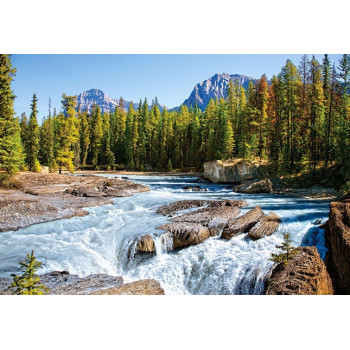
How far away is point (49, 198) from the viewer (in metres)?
12.4

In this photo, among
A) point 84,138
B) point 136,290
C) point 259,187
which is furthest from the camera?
point 84,138

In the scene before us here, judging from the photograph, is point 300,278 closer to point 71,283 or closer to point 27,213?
point 71,283

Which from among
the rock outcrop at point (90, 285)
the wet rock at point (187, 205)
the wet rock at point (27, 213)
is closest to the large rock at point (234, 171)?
the wet rock at point (187, 205)

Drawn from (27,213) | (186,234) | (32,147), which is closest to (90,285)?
(186,234)

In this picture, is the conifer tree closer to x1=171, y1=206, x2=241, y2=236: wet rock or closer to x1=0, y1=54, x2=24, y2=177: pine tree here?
x1=0, y1=54, x2=24, y2=177: pine tree

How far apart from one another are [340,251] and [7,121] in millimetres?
17119

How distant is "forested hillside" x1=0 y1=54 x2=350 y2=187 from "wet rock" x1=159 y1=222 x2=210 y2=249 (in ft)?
39.0

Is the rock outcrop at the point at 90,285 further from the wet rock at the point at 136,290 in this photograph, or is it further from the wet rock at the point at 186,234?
the wet rock at the point at 186,234

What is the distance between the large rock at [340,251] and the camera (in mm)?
4707

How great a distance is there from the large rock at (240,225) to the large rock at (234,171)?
1525 cm

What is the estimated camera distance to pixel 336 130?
60.7 feet

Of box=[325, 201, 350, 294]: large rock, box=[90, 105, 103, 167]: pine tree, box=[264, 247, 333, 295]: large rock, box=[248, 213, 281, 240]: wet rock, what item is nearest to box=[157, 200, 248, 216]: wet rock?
box=[248, 213, 281, 240]: wet rock

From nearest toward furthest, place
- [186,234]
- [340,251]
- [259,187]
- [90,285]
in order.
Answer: [90,285] < [340,251] < [186,234] < [259,187]
